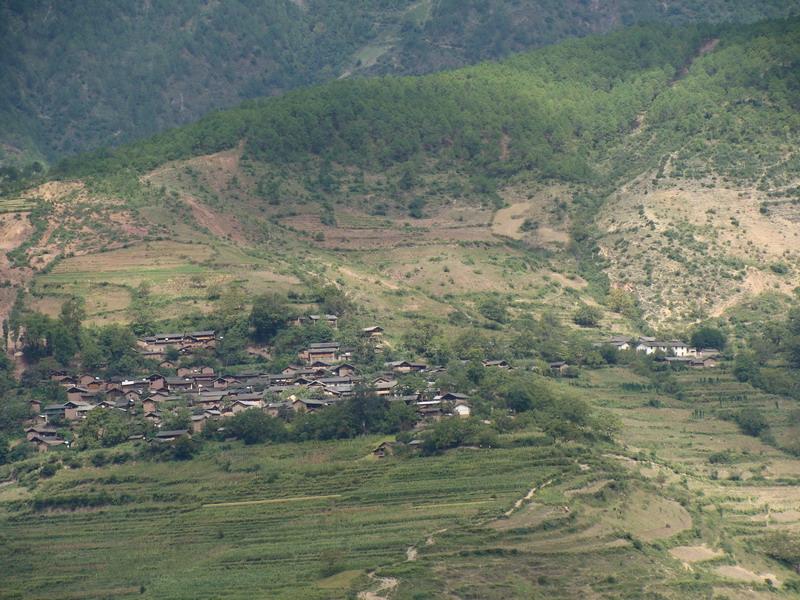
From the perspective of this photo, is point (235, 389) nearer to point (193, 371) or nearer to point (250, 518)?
point (193, 371)

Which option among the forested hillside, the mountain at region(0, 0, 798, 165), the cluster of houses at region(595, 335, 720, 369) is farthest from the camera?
the mountain at region(0, 0, 798, 165)

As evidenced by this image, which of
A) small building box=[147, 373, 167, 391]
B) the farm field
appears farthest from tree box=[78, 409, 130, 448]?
small building box=[147, 373, 167, 391]

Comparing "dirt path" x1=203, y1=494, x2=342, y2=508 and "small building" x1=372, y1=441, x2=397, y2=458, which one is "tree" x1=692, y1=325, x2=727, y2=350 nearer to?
"small building" x1=372, y1=441, x2=397, y2=458

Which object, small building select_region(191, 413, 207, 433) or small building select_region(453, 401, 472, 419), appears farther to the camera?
small building select_region(191, 413, 207, 433)

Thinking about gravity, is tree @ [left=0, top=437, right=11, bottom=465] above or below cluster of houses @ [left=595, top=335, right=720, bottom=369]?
below

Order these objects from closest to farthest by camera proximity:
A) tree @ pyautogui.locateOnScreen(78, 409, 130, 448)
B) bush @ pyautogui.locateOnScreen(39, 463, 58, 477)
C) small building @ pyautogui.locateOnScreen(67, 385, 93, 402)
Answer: bush @ pyautogui.locateOnScreen(39, 463, 58, 477), tree @ pyautogui.locateOnScreen(78, 409, 130, 448), small building @ pyautogui.locateOnScreen(67, 385, 93, 402)

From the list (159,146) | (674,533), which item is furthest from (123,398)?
(159,146)

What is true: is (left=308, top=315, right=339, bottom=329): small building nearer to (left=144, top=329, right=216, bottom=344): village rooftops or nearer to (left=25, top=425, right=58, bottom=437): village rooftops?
(left=144, top=329, right=216, bottom=344): village rooftops

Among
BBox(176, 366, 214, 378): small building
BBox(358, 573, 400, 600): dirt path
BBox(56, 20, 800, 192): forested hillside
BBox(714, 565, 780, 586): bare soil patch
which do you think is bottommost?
BBox(714, 565, 780, 586): bare soil patch
